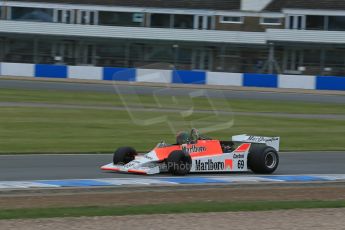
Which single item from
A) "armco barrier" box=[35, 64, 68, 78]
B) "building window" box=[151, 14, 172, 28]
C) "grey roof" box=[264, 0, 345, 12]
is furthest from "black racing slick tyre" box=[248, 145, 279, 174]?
"building window" box=[151, 14, 172, 28]

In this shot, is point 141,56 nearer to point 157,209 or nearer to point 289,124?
point 289,124

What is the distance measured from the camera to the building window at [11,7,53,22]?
194 feet

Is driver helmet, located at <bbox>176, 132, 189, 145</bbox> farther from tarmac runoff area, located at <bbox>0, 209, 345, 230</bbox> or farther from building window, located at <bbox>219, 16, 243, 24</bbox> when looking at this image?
building window, located at <bbox>219, 16, 243, 24</bbox>

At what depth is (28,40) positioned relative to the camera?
57.8m

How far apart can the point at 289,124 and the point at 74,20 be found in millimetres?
36059

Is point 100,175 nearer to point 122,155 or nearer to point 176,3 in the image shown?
point 122,155

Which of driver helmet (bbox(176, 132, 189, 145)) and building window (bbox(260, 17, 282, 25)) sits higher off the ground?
building window (bbox(260, 17, 282, 25))

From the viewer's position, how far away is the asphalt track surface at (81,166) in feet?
43.7

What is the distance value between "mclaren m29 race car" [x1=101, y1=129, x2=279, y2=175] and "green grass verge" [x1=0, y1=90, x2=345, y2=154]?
37 cm

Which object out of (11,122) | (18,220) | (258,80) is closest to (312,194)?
(18,220)

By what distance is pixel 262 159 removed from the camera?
14164 millimetres

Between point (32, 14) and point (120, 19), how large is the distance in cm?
660

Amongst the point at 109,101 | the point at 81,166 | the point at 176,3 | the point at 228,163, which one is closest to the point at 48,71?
the point at 109,101

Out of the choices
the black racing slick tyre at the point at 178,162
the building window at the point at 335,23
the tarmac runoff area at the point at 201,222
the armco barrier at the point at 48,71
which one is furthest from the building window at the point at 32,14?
the tarmac runoff area at the point at 201,222
